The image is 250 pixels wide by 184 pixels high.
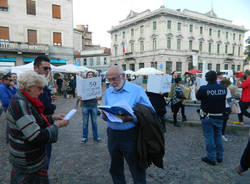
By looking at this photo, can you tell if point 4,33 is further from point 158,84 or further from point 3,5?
point 158,84

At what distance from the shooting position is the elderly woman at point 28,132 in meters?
1.68

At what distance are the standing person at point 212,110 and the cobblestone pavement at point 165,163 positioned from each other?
406 millimetres

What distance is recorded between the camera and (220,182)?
3.09 meters

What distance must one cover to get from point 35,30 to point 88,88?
1995cm

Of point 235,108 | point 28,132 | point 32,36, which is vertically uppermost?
point 32,36

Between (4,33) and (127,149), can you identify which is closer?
(127,149)

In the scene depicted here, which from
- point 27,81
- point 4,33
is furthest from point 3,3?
point 27,81

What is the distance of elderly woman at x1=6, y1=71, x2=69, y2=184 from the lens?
5.51ft

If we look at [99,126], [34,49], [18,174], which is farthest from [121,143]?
[34,49]

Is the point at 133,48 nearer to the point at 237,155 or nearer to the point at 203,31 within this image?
the point at 203,31

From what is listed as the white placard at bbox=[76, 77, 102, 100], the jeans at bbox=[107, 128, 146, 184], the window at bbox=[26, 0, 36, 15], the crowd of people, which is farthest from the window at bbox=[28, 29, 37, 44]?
the jeans at bbox=[107, 128, 146, 184]

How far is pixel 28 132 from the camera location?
167 cm

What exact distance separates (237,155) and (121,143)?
332cm

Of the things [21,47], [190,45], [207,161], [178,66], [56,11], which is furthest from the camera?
[190,45]
